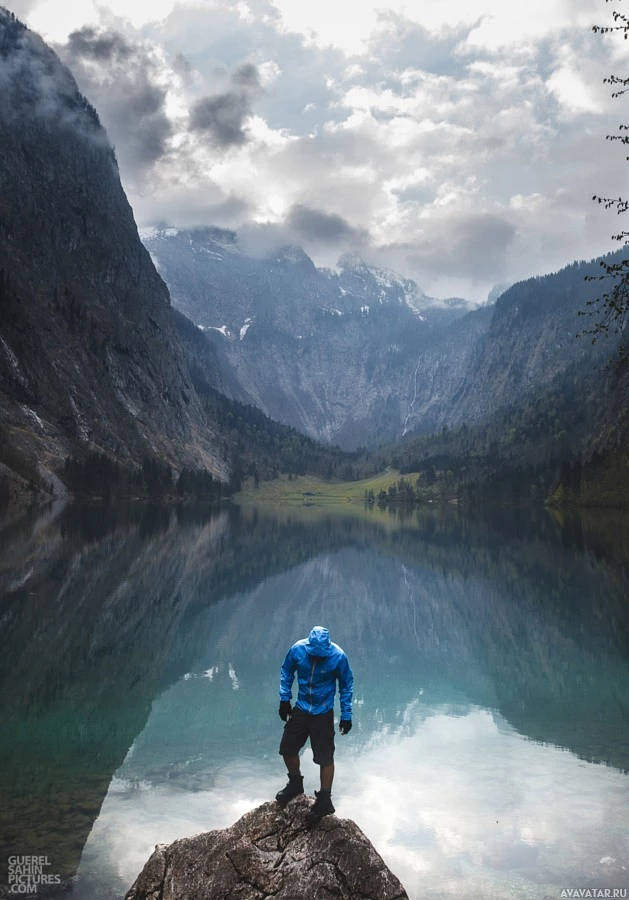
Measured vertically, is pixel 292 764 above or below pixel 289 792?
above

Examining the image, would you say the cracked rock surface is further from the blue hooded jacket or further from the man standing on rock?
the blue hooded jacket

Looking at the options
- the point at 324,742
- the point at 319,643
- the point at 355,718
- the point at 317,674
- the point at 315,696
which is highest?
the point at 319,643

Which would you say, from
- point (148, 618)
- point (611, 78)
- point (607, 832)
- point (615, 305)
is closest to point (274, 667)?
point (148, 618)

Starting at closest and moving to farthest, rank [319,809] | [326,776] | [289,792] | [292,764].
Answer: [319,809] < [289,792] < [326,776] < [292,764]

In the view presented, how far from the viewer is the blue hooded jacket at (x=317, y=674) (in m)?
11.8

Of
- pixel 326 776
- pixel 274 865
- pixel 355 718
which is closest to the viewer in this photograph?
pixel 274 865

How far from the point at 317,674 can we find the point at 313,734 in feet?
3.88

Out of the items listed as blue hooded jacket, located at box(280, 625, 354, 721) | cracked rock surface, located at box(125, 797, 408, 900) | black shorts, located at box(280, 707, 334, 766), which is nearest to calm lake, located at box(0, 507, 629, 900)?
cracked rock surface, located at box(125, 797, 408, 900)

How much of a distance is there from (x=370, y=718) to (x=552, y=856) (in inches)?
413

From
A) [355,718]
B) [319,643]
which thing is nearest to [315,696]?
[319,643]

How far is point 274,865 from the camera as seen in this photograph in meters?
10.1

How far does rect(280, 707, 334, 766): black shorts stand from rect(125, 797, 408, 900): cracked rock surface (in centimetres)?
105

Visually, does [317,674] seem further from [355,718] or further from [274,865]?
[355,718]

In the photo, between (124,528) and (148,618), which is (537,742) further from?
(124,528)
